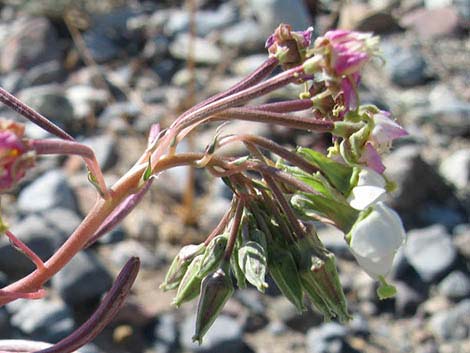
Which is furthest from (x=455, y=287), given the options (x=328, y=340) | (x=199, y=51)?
(x=199, y=51)

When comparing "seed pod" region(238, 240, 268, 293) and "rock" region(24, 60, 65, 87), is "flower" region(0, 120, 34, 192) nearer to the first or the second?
"seed pod" region(238, 240, 268, 293)

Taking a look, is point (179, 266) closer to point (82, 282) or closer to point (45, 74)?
point (82, 282)

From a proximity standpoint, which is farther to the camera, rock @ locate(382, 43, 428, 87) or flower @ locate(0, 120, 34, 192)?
rock @ locate(382, 43, 428, 87)

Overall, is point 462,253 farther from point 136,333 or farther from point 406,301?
point 136,333

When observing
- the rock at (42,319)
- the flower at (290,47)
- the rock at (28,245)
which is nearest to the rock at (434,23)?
the rock at (28,245)

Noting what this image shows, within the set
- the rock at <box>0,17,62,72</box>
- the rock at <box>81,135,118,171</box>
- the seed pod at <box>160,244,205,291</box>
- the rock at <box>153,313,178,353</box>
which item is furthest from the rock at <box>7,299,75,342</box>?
the rock at <box>0,17,62,72</box>

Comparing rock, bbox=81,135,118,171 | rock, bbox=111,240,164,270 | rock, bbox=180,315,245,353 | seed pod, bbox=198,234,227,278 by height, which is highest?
seed pod, bbox=198,234,227,278
